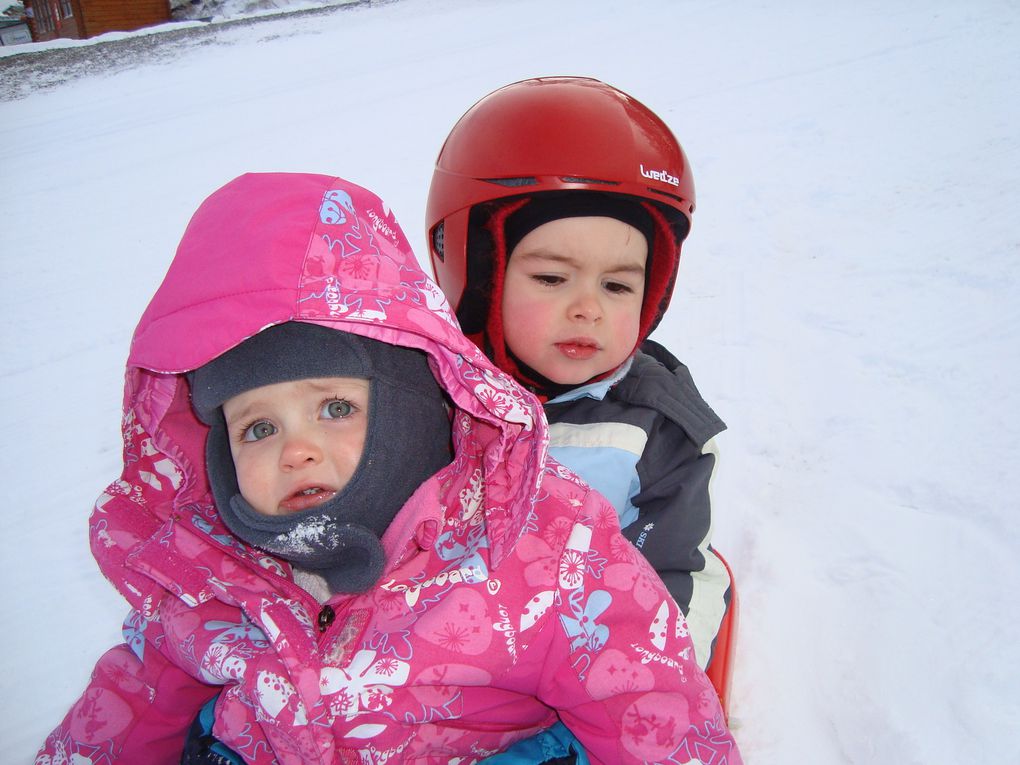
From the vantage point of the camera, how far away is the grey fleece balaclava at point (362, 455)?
1.15 m

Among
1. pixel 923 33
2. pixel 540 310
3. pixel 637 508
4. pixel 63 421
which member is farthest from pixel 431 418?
pixel 923 33

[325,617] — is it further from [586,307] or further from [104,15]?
[104,15]

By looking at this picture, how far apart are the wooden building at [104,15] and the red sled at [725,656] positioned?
653 inches

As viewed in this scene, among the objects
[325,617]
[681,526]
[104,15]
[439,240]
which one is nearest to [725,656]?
[681,526]

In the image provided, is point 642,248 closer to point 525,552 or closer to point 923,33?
point 525,552

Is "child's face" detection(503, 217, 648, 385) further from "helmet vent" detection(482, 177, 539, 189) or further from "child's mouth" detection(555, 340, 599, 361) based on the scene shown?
"helmet vent" detection(482, 177, 539, 189)

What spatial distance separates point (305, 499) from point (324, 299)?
325 millimetres

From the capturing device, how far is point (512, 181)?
1781 millimetres

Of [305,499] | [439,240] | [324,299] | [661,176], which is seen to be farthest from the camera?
[439,240]

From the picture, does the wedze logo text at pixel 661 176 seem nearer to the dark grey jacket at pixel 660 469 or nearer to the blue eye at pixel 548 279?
the blue eye at pixel 548 279

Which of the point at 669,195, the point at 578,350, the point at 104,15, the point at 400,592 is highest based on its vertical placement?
the point at 104,15

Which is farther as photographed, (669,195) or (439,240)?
(439,240)

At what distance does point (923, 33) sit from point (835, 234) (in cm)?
395

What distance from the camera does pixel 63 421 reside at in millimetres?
2996
